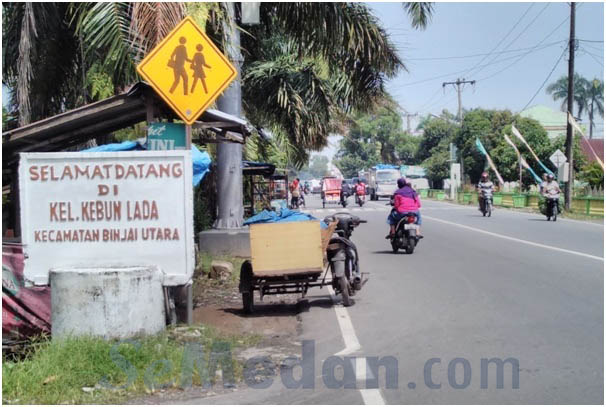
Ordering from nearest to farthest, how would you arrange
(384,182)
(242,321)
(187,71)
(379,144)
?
(187,71), (242,321), (384,182), (379,144)

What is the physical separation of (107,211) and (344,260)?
3344 millimetres

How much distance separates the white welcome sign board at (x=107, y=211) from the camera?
656cm

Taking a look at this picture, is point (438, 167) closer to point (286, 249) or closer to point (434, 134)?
point (434, 134)

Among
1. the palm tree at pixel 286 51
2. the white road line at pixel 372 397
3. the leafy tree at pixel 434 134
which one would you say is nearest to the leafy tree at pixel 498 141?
the leafy tree at pixel 434 134

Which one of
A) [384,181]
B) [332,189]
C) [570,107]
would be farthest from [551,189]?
[384,181]

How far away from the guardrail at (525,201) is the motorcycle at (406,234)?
47.4ft

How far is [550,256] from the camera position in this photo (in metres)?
13.4

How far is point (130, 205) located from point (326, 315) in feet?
9.71

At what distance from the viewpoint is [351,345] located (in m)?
6.75

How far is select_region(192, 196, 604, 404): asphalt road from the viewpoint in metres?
5.27

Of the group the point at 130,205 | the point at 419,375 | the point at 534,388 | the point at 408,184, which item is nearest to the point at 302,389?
the point at 419,375

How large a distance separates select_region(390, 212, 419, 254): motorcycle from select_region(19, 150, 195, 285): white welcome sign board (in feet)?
27.1

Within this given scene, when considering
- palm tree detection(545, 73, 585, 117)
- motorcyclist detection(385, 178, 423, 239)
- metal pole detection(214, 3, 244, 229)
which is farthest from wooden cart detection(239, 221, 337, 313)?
palm tree detection(545, 73, 585, 117)

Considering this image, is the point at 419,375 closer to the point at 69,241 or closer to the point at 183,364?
the point at 183,364
